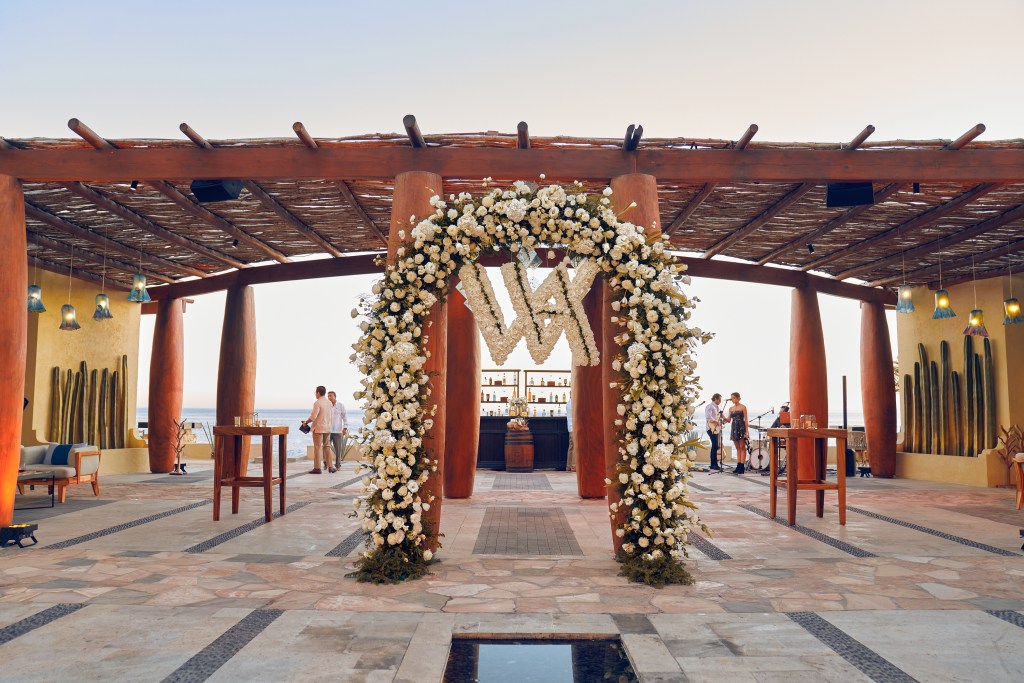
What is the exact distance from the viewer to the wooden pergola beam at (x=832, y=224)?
7042 millimetres

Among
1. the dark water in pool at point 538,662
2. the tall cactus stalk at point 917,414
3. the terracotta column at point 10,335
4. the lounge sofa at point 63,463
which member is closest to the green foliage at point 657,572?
the dark water in pool at point 538,662

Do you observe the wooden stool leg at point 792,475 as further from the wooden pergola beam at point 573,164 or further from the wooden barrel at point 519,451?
the wooden barrel at point 519,451

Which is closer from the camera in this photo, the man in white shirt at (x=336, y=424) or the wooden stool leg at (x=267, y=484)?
the wooden stool leg at (x=267, y=484)

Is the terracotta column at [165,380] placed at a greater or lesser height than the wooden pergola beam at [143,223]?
lesser

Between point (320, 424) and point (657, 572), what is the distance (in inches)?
376

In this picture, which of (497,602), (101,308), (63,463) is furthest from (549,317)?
(101,308)

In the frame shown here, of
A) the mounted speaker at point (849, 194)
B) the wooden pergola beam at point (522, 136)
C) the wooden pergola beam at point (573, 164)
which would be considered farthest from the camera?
the mounted speaker at point (849, 194)

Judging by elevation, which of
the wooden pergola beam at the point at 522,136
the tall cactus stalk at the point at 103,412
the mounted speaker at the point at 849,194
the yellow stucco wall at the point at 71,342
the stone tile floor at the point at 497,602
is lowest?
the stone tile floor at the point at 497,602

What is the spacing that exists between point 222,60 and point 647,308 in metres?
9.79

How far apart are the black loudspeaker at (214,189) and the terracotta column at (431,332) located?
1691 mm

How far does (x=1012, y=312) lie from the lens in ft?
33.9

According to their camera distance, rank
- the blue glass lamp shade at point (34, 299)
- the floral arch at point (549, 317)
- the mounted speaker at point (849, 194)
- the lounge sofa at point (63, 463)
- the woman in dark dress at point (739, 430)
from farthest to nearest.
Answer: the woman in dark dress at point (739, 430)
the blue glass lamp shade at point (34, 299)
the lounge sofa at point (63, 463)
the mounted speaker at point (849, 194)
the floral arch at point (549, 317)

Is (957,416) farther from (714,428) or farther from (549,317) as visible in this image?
(549,317)

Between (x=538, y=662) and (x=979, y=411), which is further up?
(x=979, y=411)
